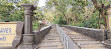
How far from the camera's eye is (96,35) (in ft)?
24.4

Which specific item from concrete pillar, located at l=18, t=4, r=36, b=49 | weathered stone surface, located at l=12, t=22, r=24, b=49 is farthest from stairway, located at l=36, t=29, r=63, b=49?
weathered stone surface, located at l=12, t=22, r=24, b=49

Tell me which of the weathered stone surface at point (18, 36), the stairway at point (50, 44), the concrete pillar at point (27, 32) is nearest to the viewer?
the weathered stone surface at point (18, 36)

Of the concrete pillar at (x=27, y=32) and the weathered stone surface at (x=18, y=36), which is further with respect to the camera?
the concrete pillar at (x=27, y=32)

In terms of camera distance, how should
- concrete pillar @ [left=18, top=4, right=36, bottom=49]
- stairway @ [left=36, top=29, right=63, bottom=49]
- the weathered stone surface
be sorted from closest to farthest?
the weathered stone surface
concrete pillar @ [left=18, top=4, right=36, bottom=49]
stairway @ [left=36, top=29, right=63, bottom=49]

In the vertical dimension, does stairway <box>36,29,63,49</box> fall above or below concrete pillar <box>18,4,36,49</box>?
below

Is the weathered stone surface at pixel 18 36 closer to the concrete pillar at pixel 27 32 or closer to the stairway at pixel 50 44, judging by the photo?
the concrete pillar at pixel 27 32

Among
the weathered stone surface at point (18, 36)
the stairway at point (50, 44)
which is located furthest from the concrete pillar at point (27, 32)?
the stairway at point (50, 44)

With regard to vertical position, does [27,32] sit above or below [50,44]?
above

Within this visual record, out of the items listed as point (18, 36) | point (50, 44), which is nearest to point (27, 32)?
point (18, 36)

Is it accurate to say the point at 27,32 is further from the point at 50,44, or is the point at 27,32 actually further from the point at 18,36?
the point at 50,44

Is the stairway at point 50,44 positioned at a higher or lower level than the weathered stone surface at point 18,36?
lower

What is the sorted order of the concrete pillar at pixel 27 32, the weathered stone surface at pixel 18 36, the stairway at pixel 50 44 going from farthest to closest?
the stairway at pixel 50 44 → the concrete pillar at pixel 27 32 → the weathered stone surface at pixel 18 36

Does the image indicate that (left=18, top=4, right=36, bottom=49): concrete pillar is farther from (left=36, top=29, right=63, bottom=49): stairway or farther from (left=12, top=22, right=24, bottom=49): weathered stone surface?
(left=36, top=29, right=63, bottom=49): stairway

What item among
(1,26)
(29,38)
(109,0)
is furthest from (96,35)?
(1,26)
